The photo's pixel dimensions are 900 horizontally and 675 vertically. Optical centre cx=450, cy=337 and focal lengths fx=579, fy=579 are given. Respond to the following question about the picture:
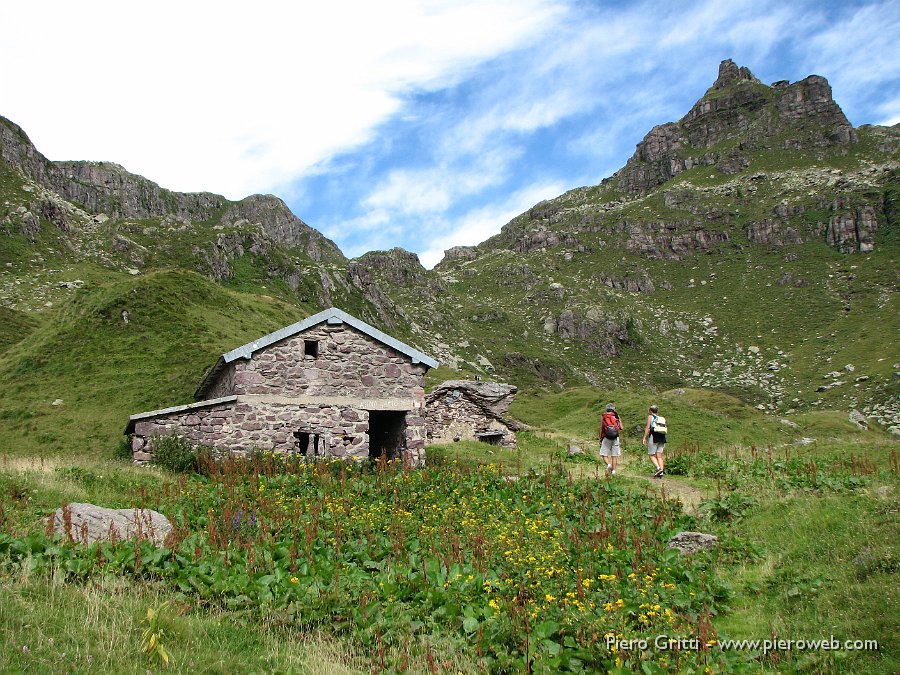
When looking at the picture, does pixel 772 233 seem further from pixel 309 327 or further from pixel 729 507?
pixel 729 507

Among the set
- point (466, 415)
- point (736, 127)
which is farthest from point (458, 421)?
point (736, 127)

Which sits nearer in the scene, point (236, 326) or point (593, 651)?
point (593, 651)

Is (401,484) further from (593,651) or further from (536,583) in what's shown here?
(593,651)

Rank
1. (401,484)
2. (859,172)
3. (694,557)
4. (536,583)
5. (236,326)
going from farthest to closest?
(859,172) → (236,326) → (401,484) → (694,557) → (536,583)

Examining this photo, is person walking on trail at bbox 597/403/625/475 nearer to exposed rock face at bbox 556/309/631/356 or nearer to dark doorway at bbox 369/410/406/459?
dark doorway at bbox 369/410/406/459

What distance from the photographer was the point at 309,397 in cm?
1841

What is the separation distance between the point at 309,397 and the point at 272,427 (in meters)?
1.44

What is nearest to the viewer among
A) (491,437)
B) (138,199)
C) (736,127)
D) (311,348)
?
(311,348)

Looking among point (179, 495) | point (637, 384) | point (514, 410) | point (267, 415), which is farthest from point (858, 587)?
point (637, 384)

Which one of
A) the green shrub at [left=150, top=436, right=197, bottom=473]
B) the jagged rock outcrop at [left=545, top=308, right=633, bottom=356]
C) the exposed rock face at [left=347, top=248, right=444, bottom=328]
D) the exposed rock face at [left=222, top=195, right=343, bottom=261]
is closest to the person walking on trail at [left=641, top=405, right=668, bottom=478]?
the green shrub at [left=150, top=436, right=197, bottom=473]

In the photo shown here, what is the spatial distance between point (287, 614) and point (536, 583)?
10.7 ft

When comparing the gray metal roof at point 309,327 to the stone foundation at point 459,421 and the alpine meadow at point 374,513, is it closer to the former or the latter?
the alpine meadow at point 374,513

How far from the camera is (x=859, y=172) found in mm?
120812

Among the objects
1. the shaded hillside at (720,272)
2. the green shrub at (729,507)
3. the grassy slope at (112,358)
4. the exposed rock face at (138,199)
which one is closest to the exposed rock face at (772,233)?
the shaded hillside at (720,272)
